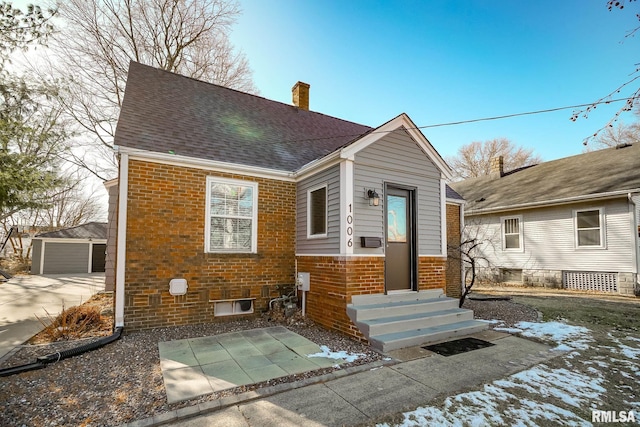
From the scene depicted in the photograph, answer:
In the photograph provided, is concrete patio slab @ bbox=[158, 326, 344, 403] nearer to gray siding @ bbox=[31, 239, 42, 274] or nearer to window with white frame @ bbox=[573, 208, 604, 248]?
window with white frame @ bbox=[573, 208, 604, 248]

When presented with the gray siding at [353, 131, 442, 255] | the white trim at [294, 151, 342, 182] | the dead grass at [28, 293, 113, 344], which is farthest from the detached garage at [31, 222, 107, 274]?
the gray siding at [353, 131, 442, 255]

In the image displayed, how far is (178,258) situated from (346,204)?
3470 millimetres

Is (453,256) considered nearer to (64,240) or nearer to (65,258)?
(64,240)

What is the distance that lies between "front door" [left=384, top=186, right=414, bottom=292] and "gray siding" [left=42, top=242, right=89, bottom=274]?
2220 centimetres

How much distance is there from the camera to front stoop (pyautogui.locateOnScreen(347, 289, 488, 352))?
4.87 m

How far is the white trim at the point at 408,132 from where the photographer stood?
5573 millimetres

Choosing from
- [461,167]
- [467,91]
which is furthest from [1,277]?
[461,167]

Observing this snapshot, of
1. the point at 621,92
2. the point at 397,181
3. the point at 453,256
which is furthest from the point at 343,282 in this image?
the point at 453,256

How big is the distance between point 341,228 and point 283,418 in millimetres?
3266

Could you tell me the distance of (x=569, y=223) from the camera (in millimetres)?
11781

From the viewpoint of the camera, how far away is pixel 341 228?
18.2 feet

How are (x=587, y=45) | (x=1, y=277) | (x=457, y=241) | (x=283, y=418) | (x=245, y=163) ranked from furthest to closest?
(x=1, y=277)
(x=457, y=241)
(x=245, y=163)
(x=587, y=45)
(x=283, y=418)

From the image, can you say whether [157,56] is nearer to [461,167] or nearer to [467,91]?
[467,91]

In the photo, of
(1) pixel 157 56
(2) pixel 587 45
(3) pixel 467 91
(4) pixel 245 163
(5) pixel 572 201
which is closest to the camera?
(2) pixel 587 45
